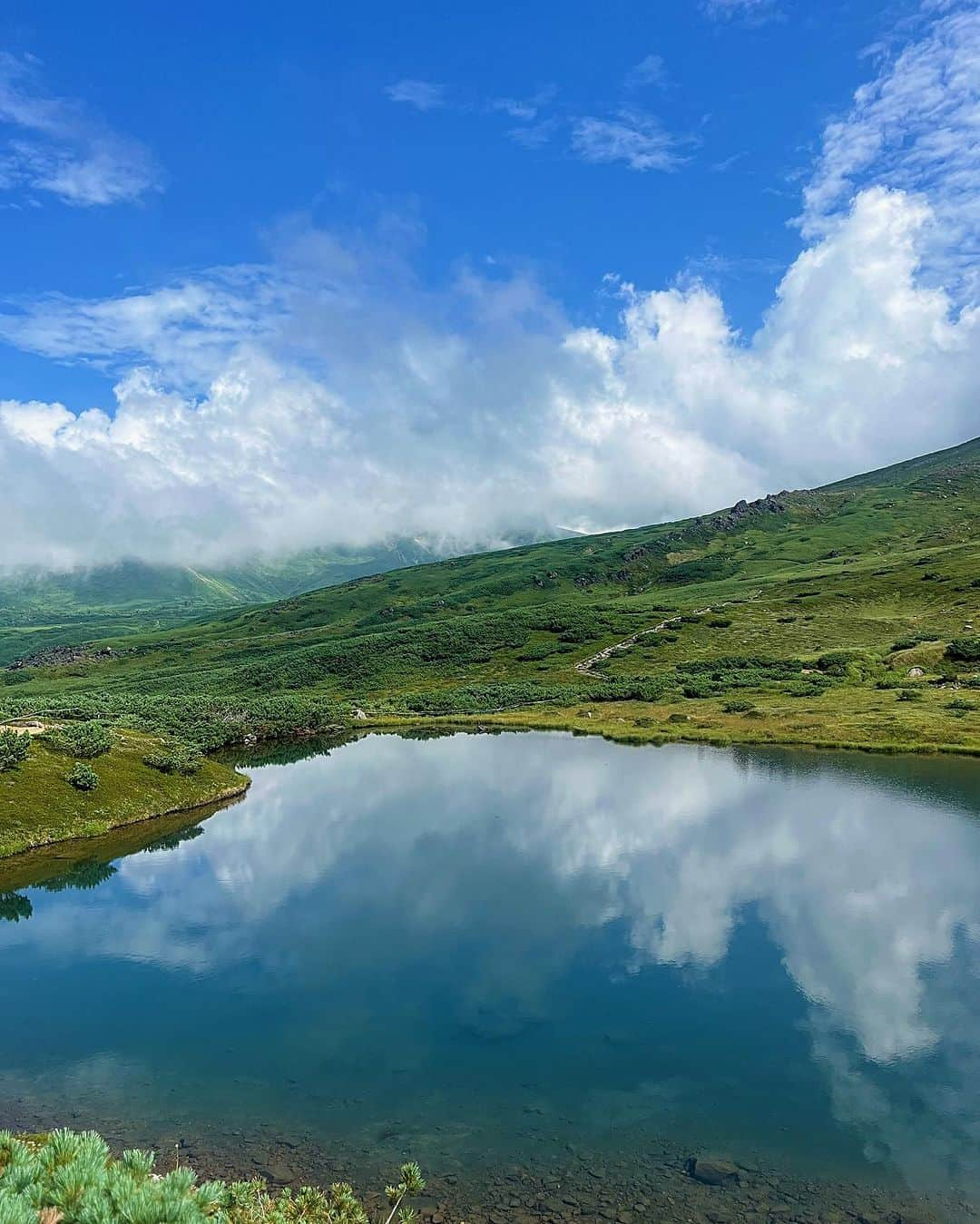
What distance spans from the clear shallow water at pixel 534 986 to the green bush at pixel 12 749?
11034 millimetres

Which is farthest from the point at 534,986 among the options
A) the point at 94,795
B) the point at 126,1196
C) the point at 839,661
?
the point at 839,661

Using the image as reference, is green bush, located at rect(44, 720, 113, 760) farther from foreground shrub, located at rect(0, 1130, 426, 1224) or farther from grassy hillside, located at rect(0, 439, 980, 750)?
foreground shrub, located at rect(0, 1130, 426, 1224)

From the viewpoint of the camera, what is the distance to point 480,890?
3738cm

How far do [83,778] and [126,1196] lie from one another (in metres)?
46.3

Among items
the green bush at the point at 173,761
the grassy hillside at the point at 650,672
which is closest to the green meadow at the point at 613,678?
the grassy hillside at the point at 650,672

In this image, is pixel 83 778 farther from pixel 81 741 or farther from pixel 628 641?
pixel 628 641

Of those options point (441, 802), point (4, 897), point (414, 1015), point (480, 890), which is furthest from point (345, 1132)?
point (441, 802)

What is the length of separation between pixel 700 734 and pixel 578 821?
111 ft

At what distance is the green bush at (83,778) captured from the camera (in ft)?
165

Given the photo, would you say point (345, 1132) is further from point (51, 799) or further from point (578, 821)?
point (51, 799)

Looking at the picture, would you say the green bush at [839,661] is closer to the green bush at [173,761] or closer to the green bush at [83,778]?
the green bush at [173,761]

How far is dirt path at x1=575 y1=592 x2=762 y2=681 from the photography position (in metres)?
130

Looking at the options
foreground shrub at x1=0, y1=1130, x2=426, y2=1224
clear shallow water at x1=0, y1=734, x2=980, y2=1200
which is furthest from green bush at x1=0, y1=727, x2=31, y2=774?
foreground shrub at x1=0, y1=1130, x2=426, y2=1224

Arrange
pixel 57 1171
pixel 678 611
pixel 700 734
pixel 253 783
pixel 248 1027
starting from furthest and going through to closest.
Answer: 1. pixel 678 611
2. pixel 700 734
3. pixel 253 783
4. pixel 248 1027
5. pixel 57 1171
